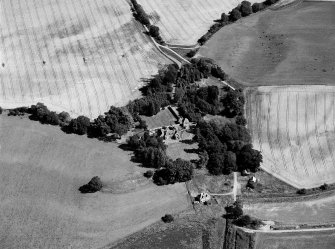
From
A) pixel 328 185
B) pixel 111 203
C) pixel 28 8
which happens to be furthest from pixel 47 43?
pixel 328 185

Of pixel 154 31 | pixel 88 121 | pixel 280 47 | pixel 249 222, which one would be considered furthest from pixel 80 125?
pixel 280 47

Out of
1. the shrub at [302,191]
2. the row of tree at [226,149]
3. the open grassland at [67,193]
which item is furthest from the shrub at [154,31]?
the shrub at [302,191]

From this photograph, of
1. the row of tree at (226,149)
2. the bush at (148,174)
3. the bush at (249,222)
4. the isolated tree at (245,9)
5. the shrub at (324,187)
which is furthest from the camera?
the isolated tree at (245,9)

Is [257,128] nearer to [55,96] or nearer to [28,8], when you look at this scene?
[55,96]

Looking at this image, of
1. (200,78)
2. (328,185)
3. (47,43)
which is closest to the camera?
(328,185)

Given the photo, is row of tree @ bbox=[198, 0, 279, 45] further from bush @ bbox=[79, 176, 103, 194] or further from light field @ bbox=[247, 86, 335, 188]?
bush @ bbox=[79, 176, 103, 194]

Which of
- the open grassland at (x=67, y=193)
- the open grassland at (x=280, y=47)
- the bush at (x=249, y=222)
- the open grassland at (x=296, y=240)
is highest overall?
the open grassland at (x=280, y=47)

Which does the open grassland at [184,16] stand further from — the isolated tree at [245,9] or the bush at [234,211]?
the bush at [234,211]
